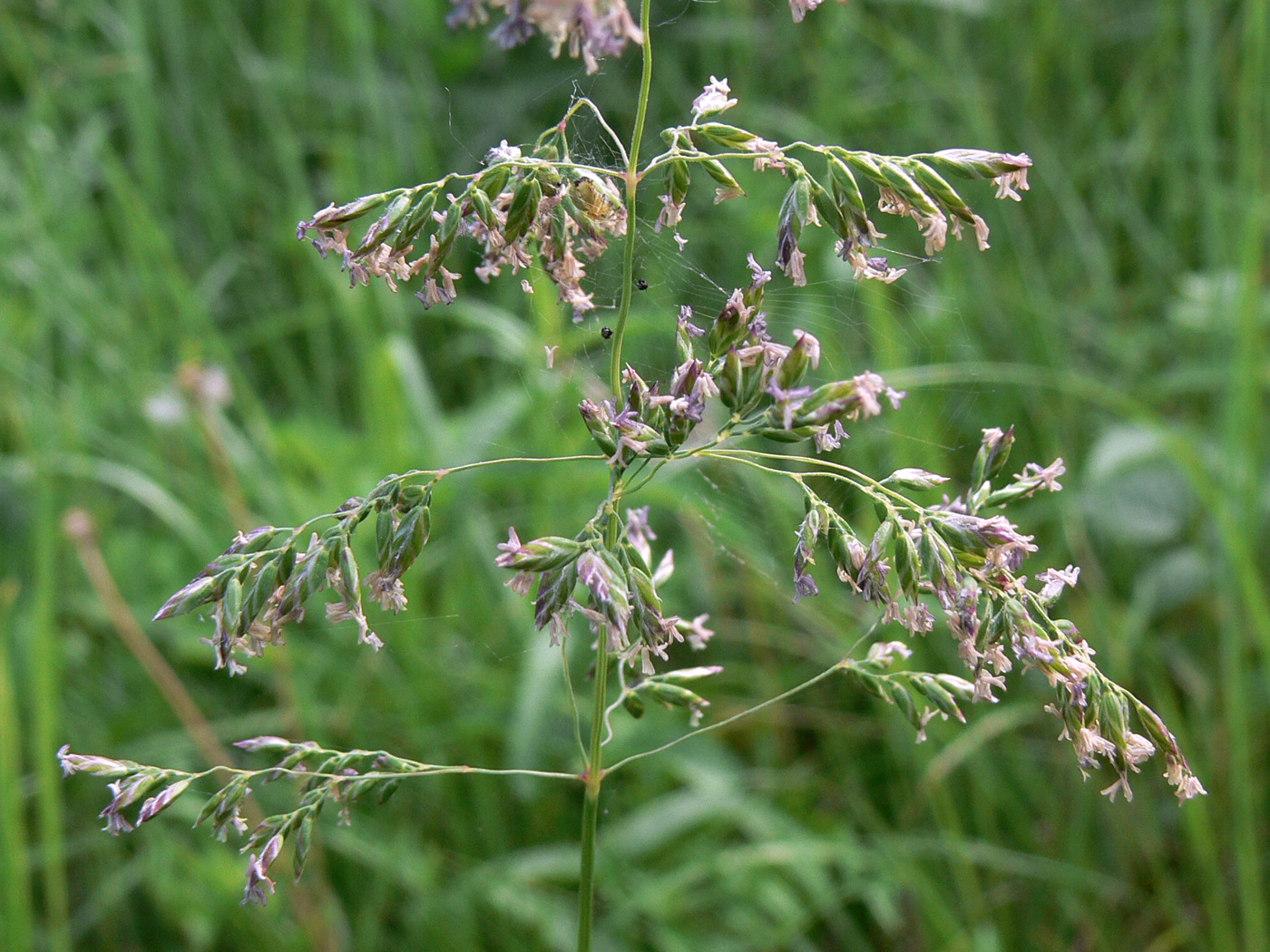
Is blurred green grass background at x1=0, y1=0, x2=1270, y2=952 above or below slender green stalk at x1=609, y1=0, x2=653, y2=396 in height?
below

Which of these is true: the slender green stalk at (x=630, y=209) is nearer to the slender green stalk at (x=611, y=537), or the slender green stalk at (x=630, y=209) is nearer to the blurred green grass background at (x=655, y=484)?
the slender green stalk at (x=611, y=537)

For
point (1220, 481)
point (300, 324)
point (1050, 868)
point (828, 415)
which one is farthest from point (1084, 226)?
point (828, 415)

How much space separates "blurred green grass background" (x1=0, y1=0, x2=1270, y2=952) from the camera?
2168 mm

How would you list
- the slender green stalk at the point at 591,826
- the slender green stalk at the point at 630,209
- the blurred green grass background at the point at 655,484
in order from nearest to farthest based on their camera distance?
1. the slender green stalk at the point at 630,209
2. the slender green stalk at the point at 591,826
3. the blurred green grass background at the point at 655,484

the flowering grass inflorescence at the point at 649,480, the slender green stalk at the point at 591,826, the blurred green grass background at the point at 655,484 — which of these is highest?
the flowering grass inflorescence at the point at 649,480

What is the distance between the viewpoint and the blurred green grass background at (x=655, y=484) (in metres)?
2.17

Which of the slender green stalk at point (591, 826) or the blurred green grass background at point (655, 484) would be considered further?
the blurred green grass background at point (655, 484)

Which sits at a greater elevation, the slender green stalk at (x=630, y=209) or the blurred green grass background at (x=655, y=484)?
the slender green stalk at (x=630, y=209)

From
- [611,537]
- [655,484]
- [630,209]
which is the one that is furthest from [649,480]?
[655,484]

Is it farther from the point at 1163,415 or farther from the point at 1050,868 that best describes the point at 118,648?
the point at 1163,415

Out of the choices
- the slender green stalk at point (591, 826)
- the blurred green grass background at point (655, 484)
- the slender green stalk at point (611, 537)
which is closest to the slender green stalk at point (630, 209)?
the slender green stalk at point (611, 537)

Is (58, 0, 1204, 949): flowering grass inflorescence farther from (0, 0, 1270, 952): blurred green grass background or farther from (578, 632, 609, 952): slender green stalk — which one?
(0, 0, 1270, 952): blurred green grass background

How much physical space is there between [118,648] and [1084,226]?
114 inches

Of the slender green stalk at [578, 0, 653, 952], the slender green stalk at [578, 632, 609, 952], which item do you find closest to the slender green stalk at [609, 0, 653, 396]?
the slender green stalk at [578, 0, 653, 952]
